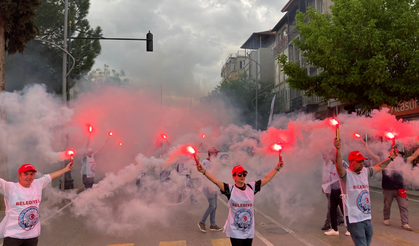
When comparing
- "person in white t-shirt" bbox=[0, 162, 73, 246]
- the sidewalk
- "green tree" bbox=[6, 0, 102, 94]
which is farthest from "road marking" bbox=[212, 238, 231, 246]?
"green tree" bbox=[6, 0, 102, 94]

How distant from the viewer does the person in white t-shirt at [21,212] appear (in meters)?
4.18

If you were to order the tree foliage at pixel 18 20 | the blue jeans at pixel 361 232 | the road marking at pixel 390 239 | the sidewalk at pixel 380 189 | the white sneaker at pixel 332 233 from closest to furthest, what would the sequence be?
the blue jeans at pixel 361 232 < the road marking at pixel 390 239 < the white sneaker at pixel 332 233 < the tree foliage at pixel 18 20 < the sidewalk at pixel 380 189

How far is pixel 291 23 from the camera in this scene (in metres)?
31.3

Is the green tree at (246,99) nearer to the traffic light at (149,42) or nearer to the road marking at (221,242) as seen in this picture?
the traffic light at (149,42)

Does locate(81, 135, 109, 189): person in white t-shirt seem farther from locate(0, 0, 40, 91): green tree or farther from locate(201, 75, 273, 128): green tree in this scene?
locate(201, 75, 273, 128): green tree

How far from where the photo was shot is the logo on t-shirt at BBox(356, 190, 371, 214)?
4516mm

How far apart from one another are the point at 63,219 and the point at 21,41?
220 inches

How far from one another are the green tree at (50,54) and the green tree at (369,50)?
12879mm

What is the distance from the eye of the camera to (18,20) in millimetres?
9844

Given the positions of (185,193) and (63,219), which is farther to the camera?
(185,193)

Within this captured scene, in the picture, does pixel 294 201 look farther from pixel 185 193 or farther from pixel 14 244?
pixel 14 244

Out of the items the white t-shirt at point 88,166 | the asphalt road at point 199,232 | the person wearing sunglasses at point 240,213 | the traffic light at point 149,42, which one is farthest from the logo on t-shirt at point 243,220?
the traffic light at point 149,42

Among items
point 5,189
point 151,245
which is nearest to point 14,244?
point 5,189

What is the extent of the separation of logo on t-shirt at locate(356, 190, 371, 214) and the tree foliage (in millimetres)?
9924
